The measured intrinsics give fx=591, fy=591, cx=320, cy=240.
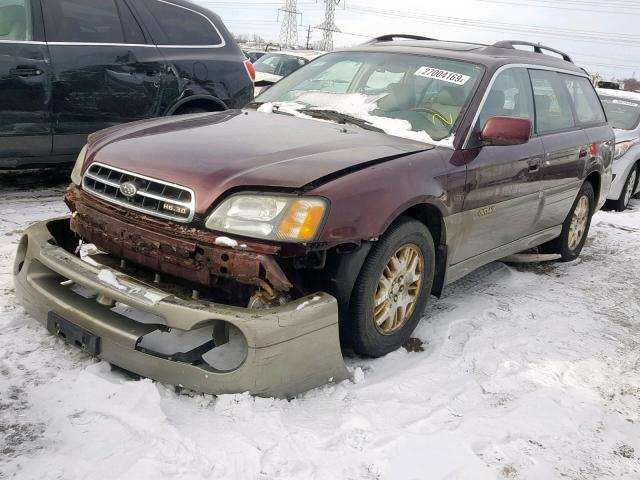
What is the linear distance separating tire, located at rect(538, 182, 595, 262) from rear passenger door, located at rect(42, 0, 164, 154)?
3838 mm

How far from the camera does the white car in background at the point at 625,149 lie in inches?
320

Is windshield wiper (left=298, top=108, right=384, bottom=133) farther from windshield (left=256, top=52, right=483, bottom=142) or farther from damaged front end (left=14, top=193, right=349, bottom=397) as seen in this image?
damaged front end (left=14, top=193, right=349, bottom=397)

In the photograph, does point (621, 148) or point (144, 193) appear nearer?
point (144, 193)

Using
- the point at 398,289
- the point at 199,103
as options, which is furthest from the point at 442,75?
the point at 199,103

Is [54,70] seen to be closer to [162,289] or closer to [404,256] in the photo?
[162,289]

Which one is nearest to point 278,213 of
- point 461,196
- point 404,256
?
point 404,256

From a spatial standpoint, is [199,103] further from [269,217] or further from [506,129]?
[269,217]

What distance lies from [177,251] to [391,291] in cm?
112

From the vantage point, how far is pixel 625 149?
8250 millimetres

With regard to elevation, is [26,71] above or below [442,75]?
below

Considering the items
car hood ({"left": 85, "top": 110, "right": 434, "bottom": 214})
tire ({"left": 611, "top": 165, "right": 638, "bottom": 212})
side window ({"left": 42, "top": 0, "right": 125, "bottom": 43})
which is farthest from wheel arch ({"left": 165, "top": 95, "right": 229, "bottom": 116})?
Result: tire ({"left": 611, "top": 165, "right": 638, "bottom": 212})

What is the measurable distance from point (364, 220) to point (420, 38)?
8.39ft

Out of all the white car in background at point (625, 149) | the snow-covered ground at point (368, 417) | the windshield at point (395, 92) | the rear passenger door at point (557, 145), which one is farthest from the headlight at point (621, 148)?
the windshield at point (395, 92)

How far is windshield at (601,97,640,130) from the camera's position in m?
8.85
